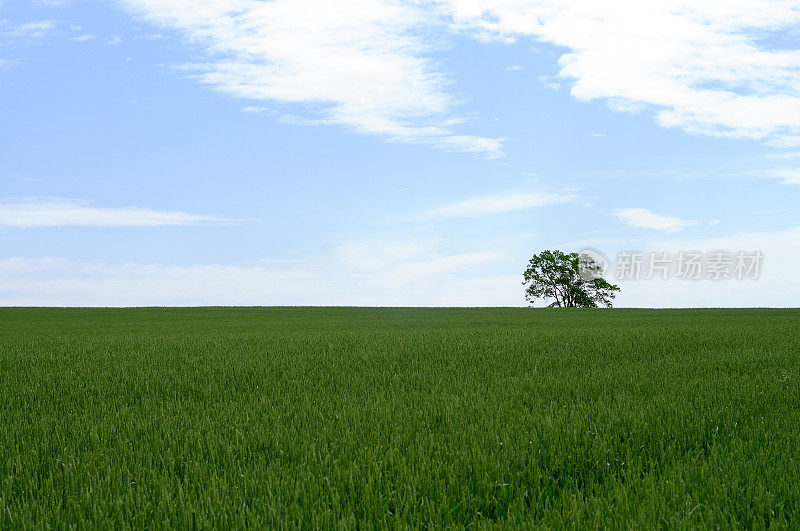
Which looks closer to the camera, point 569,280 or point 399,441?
point 399,441

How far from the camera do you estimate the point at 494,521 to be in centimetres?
380

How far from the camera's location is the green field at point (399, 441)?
3811mm

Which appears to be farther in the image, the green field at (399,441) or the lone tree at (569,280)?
the lone tree at (569,280)

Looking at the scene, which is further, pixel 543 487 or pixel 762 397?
pixel 762 397

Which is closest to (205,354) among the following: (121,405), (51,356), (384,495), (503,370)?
(51,356)

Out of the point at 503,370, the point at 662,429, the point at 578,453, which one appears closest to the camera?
the point at 578,453

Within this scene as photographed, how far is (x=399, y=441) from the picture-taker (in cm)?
503

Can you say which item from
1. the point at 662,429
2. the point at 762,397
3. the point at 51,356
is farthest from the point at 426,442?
the point at 51,356

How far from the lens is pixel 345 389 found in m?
7.60

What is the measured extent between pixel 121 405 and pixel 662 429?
581cm

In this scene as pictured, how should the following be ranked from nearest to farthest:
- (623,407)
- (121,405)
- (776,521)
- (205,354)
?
(776,521) → (623,407) → (121,405) → (205,354)

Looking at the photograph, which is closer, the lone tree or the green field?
the green field

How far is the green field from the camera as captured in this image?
12.5ft

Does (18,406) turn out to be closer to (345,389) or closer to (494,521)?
(345,389)
